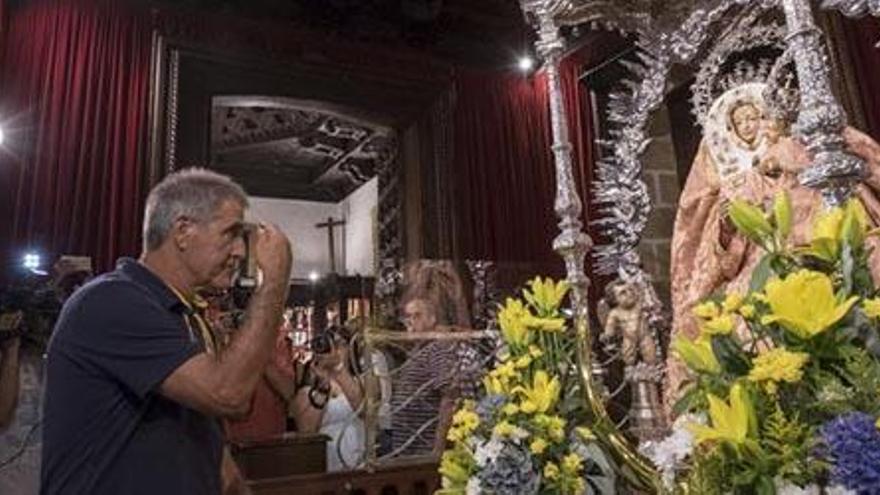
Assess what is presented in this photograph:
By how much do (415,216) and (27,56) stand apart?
6.76 feet

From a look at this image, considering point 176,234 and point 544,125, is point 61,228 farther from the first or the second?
point 544,125

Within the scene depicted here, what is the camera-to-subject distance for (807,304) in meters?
0.76

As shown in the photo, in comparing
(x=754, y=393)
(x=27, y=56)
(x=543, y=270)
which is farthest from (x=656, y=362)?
(x=27, y=56)

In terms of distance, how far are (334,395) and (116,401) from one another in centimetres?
166

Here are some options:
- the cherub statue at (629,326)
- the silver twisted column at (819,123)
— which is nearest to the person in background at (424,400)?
the cherub statue at (629,326)

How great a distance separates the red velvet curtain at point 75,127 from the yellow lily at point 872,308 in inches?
120

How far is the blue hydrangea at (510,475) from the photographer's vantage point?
3.82 feet

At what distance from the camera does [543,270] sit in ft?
12.9

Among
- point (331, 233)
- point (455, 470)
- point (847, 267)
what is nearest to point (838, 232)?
point (847, 267)

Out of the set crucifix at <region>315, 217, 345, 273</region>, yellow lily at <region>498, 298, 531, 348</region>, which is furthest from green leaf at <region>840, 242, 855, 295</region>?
crucifix at <region>315, 217, 345, 273</region>

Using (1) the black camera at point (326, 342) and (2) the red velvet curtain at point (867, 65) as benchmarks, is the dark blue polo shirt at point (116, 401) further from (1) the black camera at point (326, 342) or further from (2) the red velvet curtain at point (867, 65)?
(2) the red velvet curtain at point (867, 65)

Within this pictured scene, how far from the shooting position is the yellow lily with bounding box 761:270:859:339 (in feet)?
2.47

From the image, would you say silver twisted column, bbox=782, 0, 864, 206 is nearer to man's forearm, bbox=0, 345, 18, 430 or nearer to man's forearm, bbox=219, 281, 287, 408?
man's forearm, bbox=219, 281, 287, 408

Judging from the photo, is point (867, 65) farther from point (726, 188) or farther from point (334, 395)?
point (334, 395)
